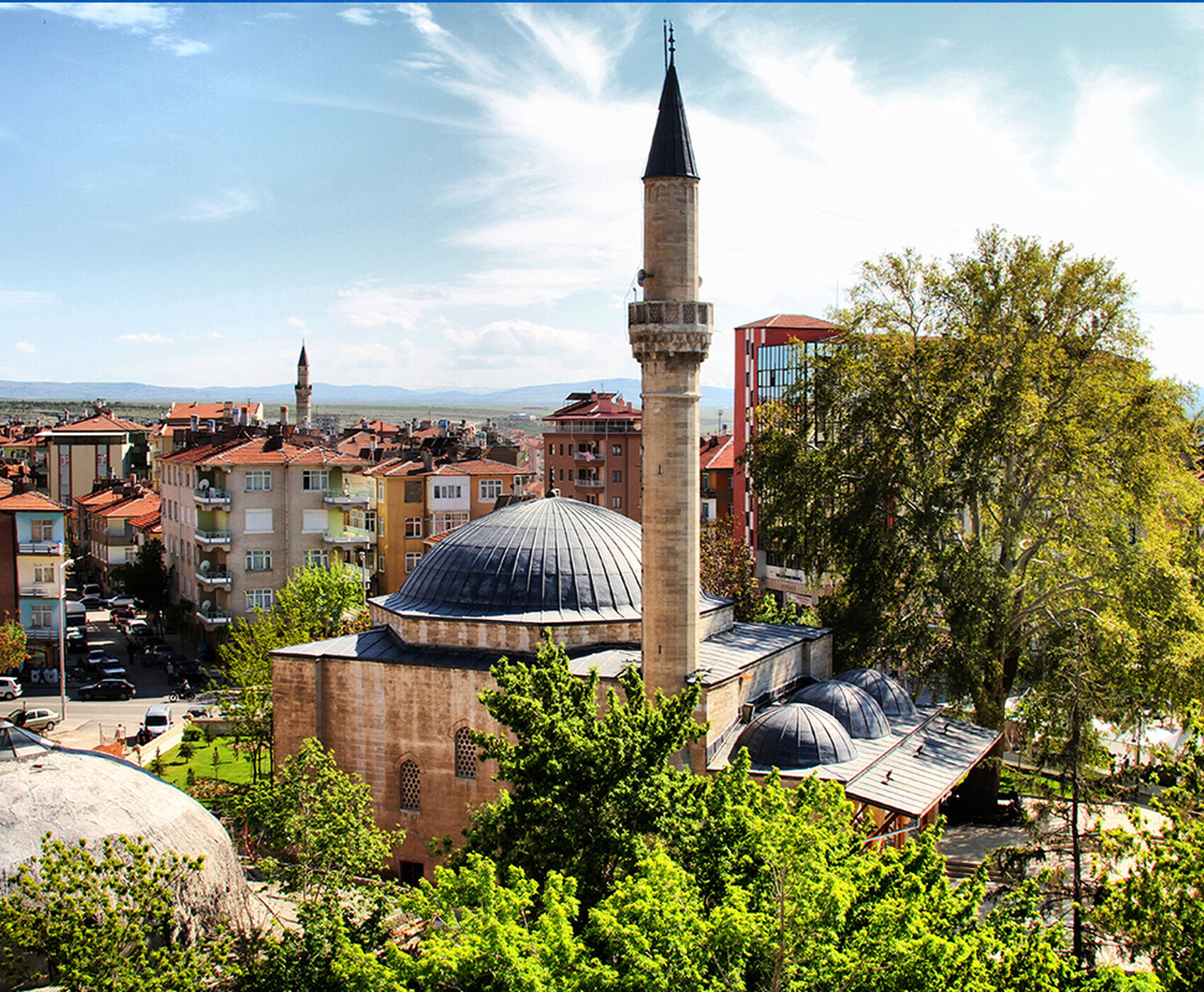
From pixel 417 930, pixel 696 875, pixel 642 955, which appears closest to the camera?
pixel 642 955

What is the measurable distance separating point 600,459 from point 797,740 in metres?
38.1

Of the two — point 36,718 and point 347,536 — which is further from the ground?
point 347,536

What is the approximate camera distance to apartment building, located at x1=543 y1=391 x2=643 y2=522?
190 feet

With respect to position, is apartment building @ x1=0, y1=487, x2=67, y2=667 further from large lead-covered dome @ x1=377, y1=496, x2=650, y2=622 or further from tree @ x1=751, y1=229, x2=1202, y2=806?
tree @ x1=751, y1=229, x2=1202, y2=806

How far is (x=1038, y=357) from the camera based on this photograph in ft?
87.1

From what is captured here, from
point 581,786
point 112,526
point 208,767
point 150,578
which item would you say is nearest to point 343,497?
point 150,578

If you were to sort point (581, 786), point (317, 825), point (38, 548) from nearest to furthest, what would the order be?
point (581, 786), point (317, 825), point (38, 548)

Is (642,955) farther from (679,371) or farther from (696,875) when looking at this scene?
(679,371)

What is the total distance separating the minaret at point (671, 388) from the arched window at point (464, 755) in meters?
4.04

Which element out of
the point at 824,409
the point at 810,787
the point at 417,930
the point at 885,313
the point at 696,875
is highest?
the point at 885,313

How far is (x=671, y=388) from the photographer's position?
20375 mm

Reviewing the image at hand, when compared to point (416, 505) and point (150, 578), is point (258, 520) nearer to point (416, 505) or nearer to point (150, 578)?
point (416, 505)

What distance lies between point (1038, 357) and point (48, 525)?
34.0 m

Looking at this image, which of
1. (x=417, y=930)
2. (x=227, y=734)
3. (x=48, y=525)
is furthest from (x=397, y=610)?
(x=48, y=525)
